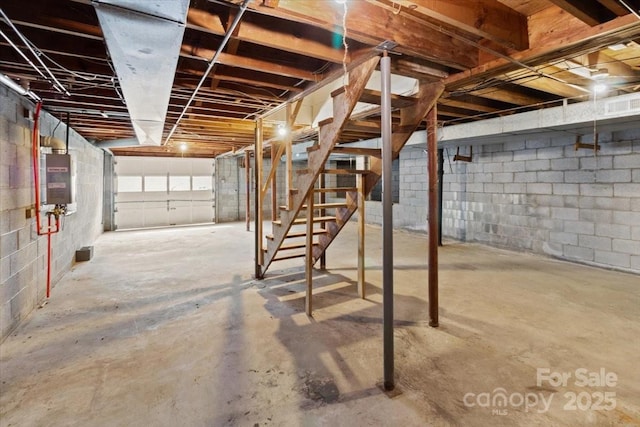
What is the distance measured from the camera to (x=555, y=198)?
4.71m

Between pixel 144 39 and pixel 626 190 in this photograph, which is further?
pixel 626 190

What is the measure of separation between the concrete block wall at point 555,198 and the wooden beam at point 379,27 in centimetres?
328

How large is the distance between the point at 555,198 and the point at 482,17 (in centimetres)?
397

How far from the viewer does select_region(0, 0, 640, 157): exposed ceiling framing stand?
1672 mm

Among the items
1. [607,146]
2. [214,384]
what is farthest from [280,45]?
[607,146]

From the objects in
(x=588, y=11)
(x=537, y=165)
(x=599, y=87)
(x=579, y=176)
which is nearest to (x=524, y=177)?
(x=537, y=165)

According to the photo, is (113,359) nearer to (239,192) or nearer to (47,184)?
(47,184)

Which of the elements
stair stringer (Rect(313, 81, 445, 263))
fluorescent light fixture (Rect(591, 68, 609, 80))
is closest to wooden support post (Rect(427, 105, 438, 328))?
stair stringer (Rect(313, 81, 445, 263))

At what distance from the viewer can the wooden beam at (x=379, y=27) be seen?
5.23 feet

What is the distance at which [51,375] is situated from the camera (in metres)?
1.95

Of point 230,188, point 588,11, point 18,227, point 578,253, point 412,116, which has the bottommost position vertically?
point 578,253

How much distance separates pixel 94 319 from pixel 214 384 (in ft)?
5.34

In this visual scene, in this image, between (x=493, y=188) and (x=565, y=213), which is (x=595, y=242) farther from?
(x=493, y=188)

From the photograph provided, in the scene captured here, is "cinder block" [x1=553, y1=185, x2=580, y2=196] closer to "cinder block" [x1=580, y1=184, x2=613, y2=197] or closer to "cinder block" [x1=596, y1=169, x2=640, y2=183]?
"cinder block" [x1=580, y1=184, x2=613, y2=197]
